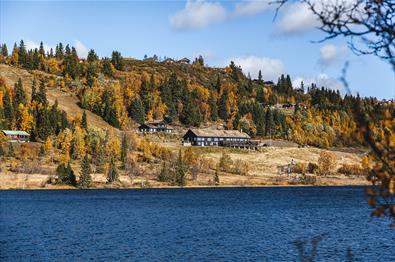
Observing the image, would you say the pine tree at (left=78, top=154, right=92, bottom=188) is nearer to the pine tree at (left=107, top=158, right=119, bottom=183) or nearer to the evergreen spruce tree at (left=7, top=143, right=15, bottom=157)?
the pine tree at (left=107, top=158, right=119, bottom=183)

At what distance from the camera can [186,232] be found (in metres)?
67.6

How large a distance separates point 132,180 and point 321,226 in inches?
4196

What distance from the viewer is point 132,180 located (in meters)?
174

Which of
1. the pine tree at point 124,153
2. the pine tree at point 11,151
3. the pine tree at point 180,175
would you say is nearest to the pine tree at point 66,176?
the pine tree at point 11,151

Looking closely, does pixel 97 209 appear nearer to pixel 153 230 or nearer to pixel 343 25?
pixel 153 230

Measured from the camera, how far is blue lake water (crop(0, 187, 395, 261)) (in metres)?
51.0

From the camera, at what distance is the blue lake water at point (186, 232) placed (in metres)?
51.0

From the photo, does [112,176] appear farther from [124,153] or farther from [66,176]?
[124,153]

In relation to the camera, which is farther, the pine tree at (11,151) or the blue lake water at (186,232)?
the pine tree at (11,151)

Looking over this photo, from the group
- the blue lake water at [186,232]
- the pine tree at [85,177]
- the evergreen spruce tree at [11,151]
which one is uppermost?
the evergreen spruce tree at [11,151]

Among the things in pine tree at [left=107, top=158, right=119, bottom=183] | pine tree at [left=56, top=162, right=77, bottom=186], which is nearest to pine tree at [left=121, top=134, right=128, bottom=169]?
pine tree at [left=107, top=158, right=119, bottom=183]

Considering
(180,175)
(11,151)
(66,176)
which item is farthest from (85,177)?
(11,151)

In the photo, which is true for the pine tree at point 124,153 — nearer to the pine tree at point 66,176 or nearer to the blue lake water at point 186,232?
the pine tree at point 66,176

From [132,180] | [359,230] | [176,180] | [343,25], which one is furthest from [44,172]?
[343,25]
